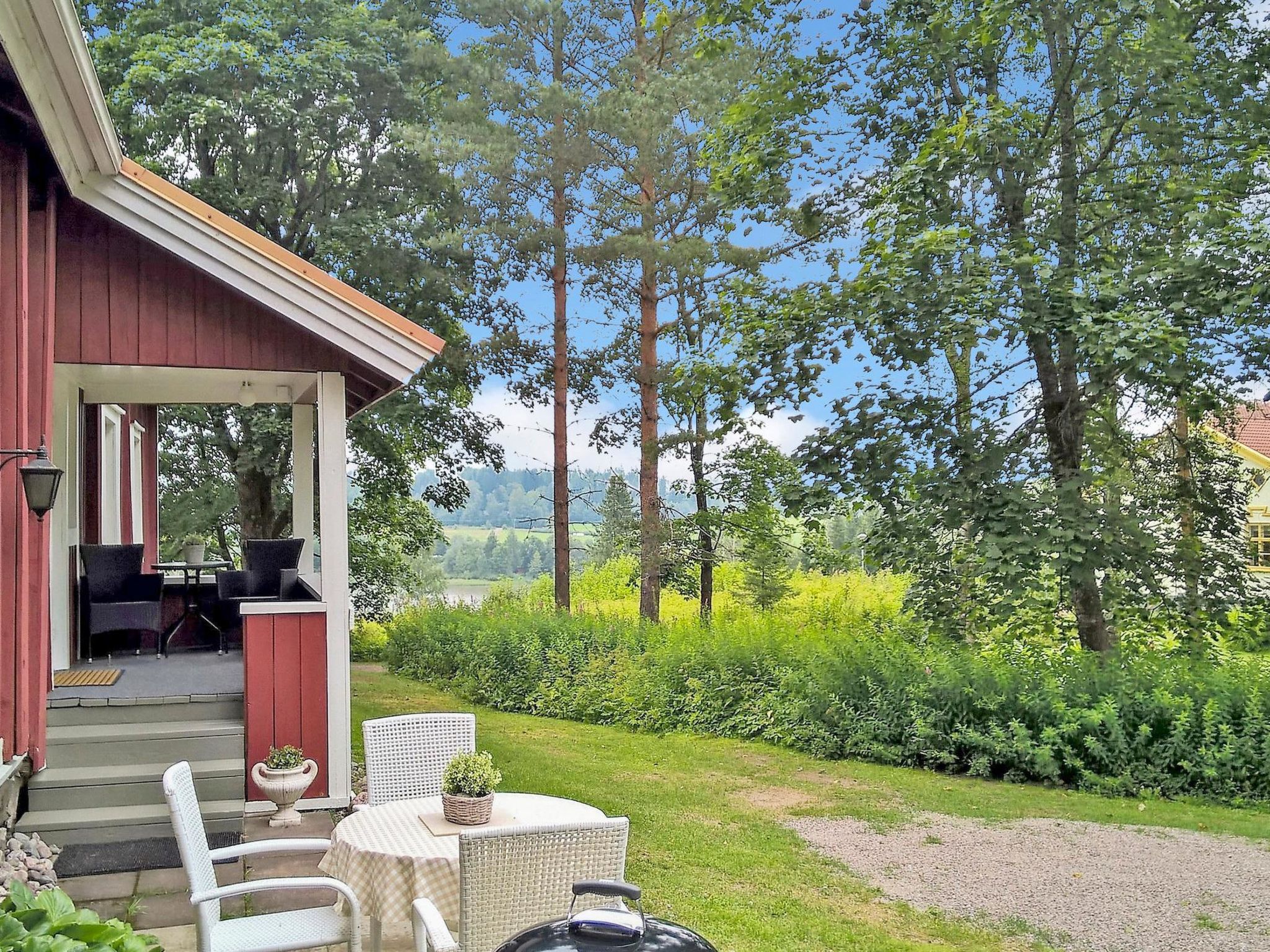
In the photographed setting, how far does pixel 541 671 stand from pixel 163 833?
7.27m

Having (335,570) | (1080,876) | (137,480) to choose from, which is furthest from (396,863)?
(137,480)

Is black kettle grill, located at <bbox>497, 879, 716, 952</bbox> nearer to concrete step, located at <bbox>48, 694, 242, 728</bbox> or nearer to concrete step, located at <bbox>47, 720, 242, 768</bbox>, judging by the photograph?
concrete step, located at <bbox>47, 720, 242, 768</bbox>

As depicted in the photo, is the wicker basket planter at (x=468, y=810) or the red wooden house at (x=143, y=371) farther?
the red wooden house at (x=143, y=371)

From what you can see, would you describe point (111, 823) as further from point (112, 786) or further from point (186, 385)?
point (186, 385)

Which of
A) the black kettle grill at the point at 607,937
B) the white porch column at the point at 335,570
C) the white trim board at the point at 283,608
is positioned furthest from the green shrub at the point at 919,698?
the black kettle grill at the point at 607,937

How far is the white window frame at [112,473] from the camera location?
9698 mm

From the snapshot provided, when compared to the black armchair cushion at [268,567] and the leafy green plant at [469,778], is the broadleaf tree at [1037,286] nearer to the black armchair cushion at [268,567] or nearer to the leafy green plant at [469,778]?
the black armchair cushion at [268,567]

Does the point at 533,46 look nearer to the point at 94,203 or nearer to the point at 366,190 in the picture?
the point at 366,190

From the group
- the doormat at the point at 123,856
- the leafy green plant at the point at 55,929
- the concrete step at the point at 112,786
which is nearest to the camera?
the leafy green plant at the point at 55,929

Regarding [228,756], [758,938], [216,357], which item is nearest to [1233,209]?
[758,938]

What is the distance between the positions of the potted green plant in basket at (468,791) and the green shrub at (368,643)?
14437 mm

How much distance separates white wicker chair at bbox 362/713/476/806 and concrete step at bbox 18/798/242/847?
1932 millimetres

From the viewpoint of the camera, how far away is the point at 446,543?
21.8 metres

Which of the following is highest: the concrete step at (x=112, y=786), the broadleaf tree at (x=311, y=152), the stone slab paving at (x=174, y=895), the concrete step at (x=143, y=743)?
the broadleaf tree at (x=311, y=152)
